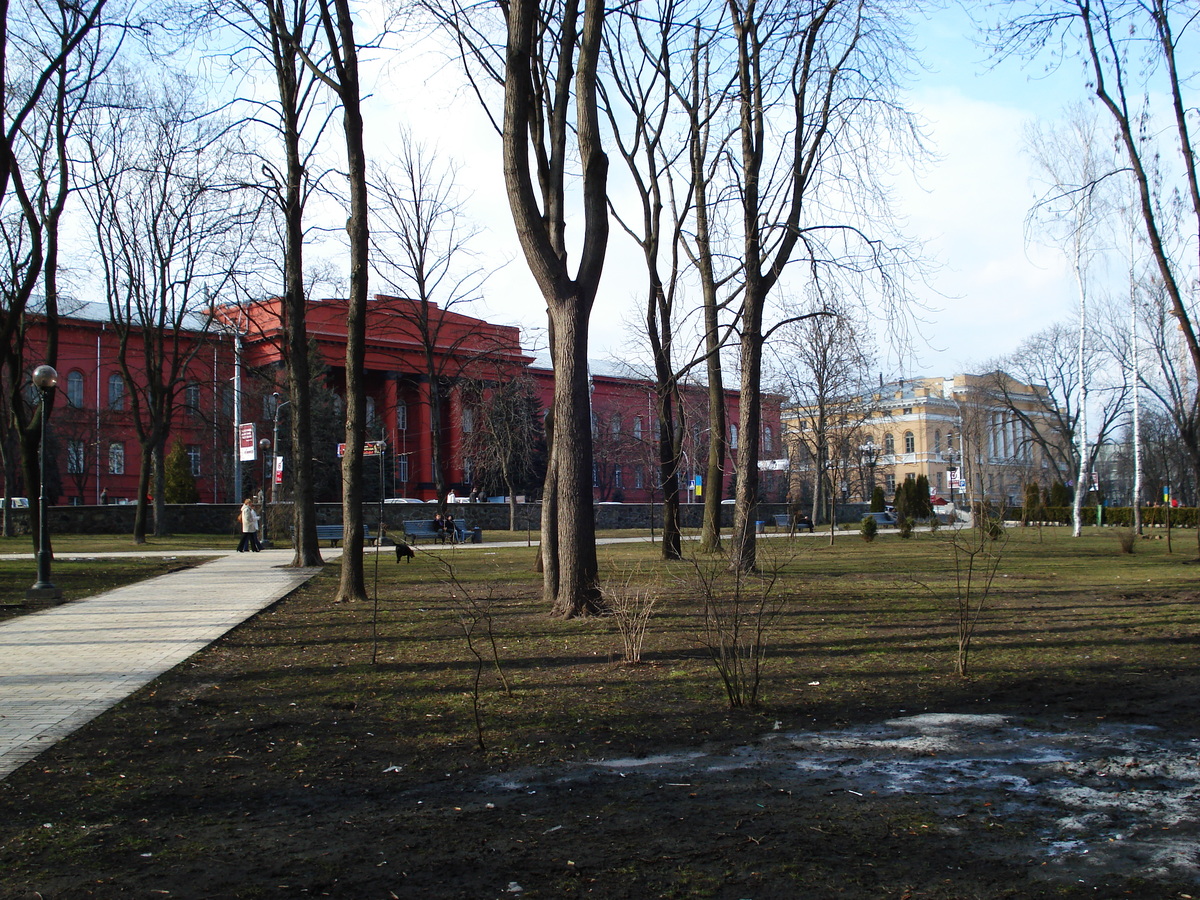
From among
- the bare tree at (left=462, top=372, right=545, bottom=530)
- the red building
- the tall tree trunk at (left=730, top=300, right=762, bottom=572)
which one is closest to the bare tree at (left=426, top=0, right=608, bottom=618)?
the tall tree trunk at (left=730, top=300, right=762, bottom=572)

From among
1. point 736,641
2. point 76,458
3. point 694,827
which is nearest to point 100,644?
point 736,641

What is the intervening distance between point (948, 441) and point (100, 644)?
83.0 m

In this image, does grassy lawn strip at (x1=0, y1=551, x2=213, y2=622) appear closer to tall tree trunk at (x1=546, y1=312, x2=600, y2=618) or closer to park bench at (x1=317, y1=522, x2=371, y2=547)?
tall tree trunk at (x1=546, y1=312, x2=600, y2=618)

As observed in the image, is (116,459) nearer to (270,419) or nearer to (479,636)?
(270,419)

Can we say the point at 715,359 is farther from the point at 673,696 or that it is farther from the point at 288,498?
the point at 288,498

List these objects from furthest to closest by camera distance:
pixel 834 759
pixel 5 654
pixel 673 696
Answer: pixel 5 654, pixel 673 696, pixel 834 759

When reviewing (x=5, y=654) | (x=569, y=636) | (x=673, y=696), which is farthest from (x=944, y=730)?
(x=5, y=654)

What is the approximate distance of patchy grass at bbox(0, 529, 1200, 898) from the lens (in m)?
3.60

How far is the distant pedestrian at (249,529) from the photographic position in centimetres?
2706

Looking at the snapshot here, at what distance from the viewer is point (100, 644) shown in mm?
9992

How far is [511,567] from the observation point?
789 inches

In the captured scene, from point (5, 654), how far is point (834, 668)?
755 cm

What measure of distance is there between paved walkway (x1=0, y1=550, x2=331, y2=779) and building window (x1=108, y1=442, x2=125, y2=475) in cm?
4183

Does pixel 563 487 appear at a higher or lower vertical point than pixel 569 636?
higher
